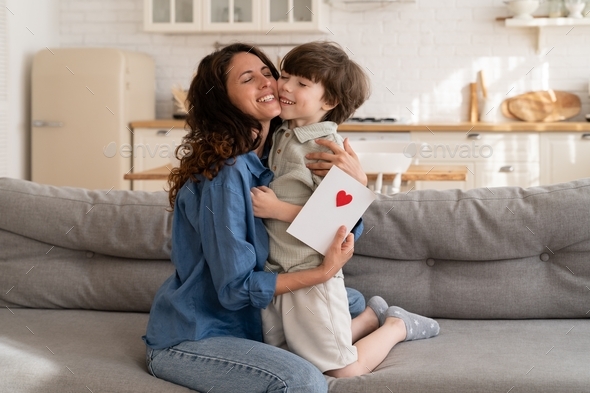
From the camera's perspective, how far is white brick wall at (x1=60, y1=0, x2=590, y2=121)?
5422 millimetres

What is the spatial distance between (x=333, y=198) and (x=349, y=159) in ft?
0.38

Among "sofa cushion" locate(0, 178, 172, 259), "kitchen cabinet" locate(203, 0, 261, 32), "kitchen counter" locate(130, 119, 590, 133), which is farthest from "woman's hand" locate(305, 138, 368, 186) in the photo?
"kitchen cabinet" locate(203, 0, 261, 32)

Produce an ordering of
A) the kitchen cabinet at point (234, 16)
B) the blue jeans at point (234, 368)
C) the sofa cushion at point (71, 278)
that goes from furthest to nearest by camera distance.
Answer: the kitchen cabinet at point (234, 16), the sofa cushion at point (71, 278), the blue jeans at point (234, 368)

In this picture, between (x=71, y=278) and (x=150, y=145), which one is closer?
(x=71, y=278)

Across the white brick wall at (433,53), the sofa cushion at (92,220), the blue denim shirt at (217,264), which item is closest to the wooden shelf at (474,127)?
the white brick wall at (433,53)

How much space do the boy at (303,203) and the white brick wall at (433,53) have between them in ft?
12.4

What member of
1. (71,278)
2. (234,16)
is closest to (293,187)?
(71,278)

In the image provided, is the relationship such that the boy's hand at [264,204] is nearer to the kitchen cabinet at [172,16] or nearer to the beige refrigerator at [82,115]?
the beige refrigerator at [82,115]

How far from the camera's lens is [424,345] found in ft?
6.29

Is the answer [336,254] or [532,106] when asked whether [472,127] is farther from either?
[336,254]

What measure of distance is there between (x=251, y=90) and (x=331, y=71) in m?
0.21

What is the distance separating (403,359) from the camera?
1.82m

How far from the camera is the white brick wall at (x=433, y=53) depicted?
5.42 metres

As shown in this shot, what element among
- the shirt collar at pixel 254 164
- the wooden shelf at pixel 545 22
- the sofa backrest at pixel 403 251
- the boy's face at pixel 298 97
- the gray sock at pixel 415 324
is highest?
the wooden shelf at pixel 545 22
